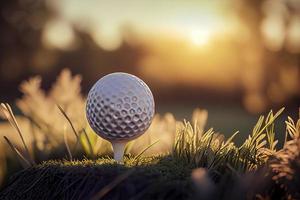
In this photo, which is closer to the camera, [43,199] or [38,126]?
[43,199]

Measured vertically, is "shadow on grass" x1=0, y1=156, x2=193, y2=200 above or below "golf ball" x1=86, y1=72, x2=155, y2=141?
below

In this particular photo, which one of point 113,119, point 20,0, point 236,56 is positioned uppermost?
point 20,0

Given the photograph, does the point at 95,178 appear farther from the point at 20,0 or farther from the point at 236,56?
the point at 20,0

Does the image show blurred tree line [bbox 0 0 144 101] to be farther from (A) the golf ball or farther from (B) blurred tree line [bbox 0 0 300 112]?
(A) the golf ball

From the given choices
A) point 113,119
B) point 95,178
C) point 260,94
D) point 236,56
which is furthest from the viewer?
point 236,56

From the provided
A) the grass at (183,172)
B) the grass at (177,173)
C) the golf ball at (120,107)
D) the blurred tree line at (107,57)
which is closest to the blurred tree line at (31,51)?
the blurred tree line at (107,57)

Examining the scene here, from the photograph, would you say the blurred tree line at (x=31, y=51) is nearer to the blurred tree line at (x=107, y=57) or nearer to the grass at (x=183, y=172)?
the blurred tree line at (x=107, y=57)

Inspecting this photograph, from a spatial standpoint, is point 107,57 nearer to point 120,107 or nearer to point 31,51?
point 31,51

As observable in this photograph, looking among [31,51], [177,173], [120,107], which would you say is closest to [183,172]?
[177,173]

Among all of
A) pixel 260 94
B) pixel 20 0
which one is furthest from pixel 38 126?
Result: pixel 20 0

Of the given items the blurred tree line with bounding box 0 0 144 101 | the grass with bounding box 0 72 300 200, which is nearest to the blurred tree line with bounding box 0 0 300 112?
the blurred tree line with bounding box 0 0 144 101
